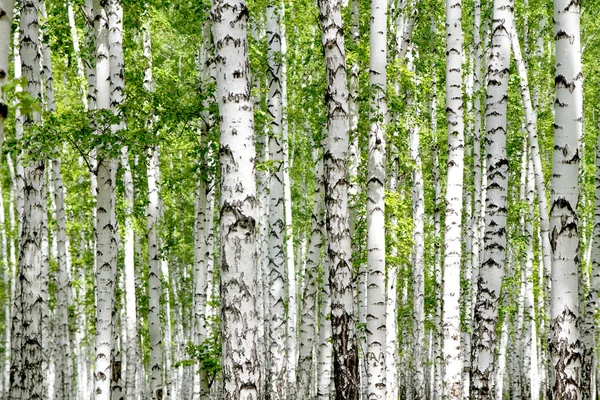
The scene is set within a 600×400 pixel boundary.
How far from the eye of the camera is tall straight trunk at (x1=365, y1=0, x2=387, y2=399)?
8703 millimetres

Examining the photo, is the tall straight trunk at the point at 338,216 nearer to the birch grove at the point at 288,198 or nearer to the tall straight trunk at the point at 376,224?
the birch grove at the point at 288,198

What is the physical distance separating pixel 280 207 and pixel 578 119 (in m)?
6.51

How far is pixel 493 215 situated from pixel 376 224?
1456mm

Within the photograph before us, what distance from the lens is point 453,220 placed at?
31.4ft

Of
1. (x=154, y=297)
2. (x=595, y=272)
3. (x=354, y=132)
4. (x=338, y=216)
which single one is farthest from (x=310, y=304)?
(x=595, y=272)

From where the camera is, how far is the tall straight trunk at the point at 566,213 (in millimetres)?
6148

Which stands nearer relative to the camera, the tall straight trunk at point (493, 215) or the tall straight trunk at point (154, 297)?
the tall straight trunk at point (493, 215)

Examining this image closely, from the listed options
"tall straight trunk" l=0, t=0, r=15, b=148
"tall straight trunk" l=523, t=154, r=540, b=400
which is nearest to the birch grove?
"tall straight trunk" l=0, t=0, r=15, b=148

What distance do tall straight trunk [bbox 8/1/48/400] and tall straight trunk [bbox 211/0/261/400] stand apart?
4.22 meters

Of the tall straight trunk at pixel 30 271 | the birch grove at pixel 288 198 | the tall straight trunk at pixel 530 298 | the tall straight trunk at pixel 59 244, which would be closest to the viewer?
the birch grove at pixel 288 198

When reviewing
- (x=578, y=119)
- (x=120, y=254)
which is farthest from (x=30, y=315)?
(x=120, y=254)

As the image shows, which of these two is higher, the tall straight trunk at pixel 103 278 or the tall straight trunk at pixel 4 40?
the tall straight trunk at pixel 4 40

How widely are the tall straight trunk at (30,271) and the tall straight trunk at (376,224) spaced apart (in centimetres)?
407

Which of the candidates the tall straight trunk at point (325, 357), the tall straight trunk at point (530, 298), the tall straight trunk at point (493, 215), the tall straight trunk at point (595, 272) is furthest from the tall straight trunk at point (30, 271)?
the tall straight trunk at point (530, 298)
